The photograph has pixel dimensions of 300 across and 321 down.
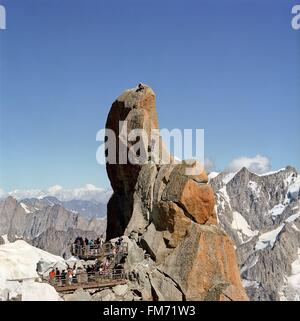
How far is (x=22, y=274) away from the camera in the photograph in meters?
66.0

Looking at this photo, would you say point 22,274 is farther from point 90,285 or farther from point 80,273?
point 90,285

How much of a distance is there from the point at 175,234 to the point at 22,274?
2393 centimetres

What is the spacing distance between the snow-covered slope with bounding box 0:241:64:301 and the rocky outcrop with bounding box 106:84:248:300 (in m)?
8.74

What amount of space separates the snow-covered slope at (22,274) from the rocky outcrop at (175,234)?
8.74 metres

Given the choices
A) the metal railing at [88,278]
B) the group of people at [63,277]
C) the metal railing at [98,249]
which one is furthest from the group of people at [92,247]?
the group of people at [63,277]

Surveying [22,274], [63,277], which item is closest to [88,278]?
[63,277]

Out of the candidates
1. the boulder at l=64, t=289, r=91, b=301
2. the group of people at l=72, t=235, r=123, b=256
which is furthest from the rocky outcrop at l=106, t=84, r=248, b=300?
the boulder at l=64, t=289, r=91, b=301

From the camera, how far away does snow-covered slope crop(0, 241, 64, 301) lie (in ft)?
116

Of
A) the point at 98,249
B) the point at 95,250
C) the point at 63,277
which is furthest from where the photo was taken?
the point at 95,250

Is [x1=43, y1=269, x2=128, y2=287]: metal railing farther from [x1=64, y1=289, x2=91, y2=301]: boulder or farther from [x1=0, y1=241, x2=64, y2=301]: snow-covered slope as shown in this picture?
[x1=0, y1=241, x2=64, y2=301]: snow-covered slope

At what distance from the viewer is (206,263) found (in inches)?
1898
